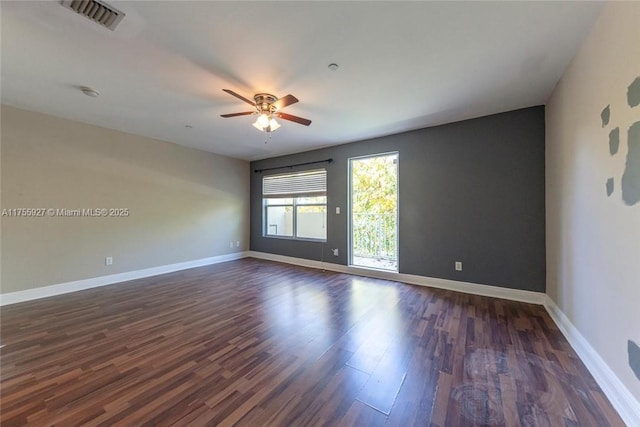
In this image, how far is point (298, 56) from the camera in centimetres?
218

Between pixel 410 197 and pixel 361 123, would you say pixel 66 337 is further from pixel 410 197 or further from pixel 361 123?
pixel 410 197

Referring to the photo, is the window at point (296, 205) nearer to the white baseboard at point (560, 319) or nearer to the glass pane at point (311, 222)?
the glass pane at point (311, 222)

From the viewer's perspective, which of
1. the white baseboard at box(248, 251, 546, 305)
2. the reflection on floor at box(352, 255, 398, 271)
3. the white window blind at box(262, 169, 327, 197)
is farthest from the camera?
the white window blind at box(262, 169, 327, 197)

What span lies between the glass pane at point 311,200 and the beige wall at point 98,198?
1.89 metres

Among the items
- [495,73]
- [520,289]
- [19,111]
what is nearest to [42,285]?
[19,111]

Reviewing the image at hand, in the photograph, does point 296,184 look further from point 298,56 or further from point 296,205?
point 298,56

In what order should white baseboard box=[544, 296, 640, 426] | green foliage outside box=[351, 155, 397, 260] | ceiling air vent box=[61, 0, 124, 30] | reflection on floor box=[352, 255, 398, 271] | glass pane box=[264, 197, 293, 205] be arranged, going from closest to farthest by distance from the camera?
white baseboard box=[544, 296, 640, 426], ceiling air vent box=[61, 0, 124, 30], reflection on floor box=[352, 255, 398, 271], green foliage outside box=[351, 155, 397, 260], glass pane box=[264, 197, 293, 205]

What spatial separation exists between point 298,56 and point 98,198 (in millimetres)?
4054

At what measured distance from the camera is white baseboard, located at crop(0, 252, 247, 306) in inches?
129

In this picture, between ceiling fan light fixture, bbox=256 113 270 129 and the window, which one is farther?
the window

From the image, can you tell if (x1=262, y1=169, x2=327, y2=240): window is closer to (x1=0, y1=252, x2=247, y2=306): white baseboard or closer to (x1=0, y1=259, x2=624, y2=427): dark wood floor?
(x1=0, y1=252, x2=247, y2=306): white baseboard

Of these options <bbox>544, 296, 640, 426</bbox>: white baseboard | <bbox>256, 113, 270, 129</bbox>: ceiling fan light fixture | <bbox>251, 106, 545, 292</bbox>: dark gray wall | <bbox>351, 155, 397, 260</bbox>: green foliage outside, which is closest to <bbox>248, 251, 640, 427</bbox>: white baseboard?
<bbox>544, 296, 640, 426</bbox>: white baseboard

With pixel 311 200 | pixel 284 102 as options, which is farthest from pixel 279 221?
pixel 284 102

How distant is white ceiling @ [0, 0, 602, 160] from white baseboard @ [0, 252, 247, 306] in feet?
8.18
